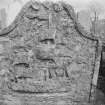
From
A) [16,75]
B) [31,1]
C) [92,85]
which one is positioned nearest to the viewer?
[31,1]

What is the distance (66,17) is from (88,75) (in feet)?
5.03

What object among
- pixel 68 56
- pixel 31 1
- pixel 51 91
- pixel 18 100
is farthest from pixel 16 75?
pixel 31 1

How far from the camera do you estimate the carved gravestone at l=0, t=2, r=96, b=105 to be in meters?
3.81

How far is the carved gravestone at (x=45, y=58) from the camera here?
3.81 meters

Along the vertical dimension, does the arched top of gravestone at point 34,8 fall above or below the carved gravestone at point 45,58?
above

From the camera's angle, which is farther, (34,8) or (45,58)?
(45,58)

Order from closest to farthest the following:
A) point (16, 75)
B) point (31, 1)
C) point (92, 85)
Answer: point (31, 1) → point (16, 75) → point (92, 85)

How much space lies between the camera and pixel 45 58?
3.95m

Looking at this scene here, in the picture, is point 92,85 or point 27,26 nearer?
point 27,26

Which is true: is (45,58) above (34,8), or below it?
below

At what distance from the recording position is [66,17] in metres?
3.85

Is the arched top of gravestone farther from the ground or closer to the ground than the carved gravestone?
farther from the ground

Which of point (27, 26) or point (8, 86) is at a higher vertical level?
point (27, 26)

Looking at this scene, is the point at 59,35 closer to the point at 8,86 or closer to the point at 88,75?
the point at 88,75
